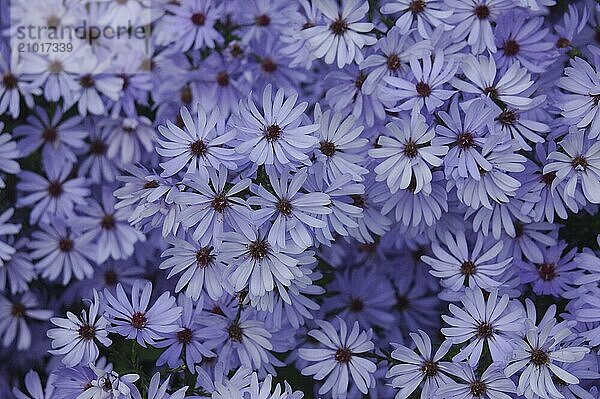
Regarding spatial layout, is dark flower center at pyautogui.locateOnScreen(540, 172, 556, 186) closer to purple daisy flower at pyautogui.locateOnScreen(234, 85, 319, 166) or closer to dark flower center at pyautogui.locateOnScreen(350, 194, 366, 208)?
dark flower center at pyautogui.locateOnScreen(350, 194, 366, 208)

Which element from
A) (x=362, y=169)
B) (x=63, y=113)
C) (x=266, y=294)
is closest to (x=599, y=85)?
(x=362, y=169)

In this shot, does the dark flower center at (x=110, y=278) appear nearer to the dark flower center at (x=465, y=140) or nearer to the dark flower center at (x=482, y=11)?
the dark flower center at (x=465, y=140)

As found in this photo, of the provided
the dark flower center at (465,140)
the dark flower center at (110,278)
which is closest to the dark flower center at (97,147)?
the dark flower center at (110,278)

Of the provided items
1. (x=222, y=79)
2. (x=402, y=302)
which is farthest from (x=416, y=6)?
(x=402, y=302)

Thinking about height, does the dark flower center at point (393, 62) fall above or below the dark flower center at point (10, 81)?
above

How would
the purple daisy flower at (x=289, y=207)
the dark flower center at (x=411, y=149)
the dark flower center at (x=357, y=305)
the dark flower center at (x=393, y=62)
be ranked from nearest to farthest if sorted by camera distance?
the purple daisy flower at (x=289, y=207) < the dark flower center at (x=411, y=149) < the dark flower center at (x=393, y=62) < the dark flower center at (x=357, y=305)

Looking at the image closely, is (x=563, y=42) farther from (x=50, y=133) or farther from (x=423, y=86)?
(x=50, y=133)

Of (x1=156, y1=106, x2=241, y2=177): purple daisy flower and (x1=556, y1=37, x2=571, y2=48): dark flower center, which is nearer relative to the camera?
(x1=156, y1=106, x2=241, y2=177): purple daisy flower

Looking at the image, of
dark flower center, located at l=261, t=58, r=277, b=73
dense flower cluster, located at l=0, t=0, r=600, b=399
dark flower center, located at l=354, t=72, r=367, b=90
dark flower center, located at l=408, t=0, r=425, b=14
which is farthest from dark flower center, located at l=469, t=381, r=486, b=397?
dark flower center, located at l=261, t=58, r=277, b=73
